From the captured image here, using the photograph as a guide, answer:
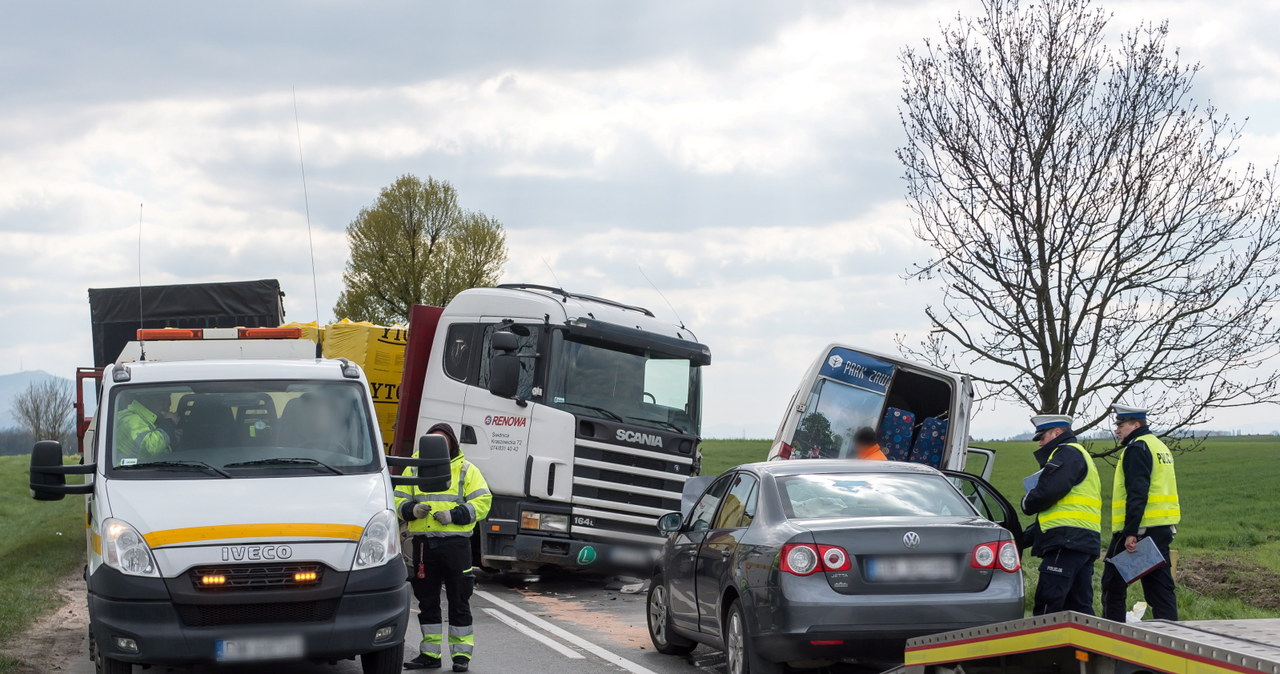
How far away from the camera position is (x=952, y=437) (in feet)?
48.3

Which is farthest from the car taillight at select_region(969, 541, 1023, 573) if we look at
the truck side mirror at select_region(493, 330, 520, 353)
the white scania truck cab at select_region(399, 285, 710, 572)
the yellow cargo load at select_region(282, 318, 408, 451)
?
the yellow cargo load at select_region(282, 318, 408, 451)

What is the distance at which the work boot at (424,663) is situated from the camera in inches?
388

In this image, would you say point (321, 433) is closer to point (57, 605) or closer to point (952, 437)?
point (57, 605)

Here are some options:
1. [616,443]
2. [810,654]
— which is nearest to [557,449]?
[616,443]

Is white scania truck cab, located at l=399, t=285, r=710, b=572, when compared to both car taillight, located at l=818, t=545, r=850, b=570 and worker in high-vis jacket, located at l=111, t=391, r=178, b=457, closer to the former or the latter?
A: worker in high-vis jacket, located at l=111, t=391, r=178, b=457

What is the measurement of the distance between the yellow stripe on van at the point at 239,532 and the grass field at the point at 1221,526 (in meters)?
7.77

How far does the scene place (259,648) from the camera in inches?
307

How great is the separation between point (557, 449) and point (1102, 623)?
31.7ft

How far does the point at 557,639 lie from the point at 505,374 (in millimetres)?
3842

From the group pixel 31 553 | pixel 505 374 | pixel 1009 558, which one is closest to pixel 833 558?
pixel 1009 558

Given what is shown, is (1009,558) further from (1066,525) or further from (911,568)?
(1066,525)

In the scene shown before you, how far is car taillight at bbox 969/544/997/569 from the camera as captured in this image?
7.99 metres

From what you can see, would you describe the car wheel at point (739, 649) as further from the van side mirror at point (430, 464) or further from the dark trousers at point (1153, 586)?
the dark trousers at point (1153, 586)

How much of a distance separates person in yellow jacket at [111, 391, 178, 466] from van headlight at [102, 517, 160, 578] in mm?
788
